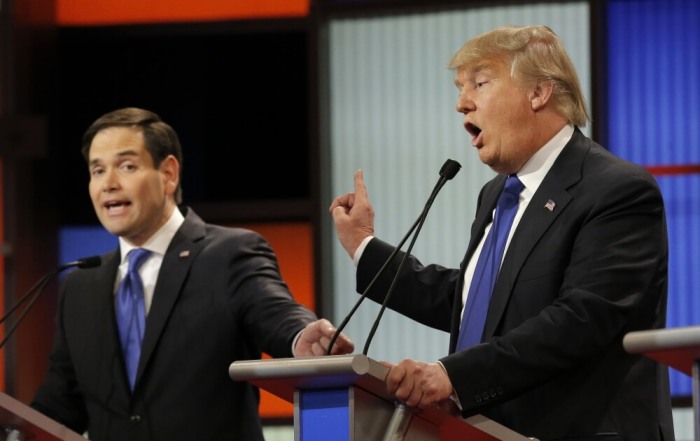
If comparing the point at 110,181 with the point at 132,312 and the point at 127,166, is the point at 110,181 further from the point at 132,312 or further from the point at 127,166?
the point at 132,312

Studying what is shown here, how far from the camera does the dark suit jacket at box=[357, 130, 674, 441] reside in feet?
8.61

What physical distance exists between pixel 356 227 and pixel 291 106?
2496 mm

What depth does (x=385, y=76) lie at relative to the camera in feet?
18.5

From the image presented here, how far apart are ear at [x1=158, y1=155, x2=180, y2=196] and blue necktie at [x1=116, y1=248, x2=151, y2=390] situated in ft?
0.80

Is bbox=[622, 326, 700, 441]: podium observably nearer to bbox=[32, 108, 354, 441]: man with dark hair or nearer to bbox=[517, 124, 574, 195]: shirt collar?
bbox=[517, 124, 574, 195]: shirt collar

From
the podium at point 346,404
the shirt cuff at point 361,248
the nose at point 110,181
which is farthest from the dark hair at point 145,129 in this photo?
the podium at point 346,404

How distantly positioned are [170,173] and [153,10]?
1.85m

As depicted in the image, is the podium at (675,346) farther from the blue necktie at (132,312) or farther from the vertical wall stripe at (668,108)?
the vertical wall stripe at (668,108)

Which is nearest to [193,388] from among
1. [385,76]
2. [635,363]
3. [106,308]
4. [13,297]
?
[106,308]

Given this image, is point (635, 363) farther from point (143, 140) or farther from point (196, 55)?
point (196, 55)

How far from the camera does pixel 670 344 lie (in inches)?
79.5

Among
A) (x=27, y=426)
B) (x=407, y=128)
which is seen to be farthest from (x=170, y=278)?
(x=407, y=128)

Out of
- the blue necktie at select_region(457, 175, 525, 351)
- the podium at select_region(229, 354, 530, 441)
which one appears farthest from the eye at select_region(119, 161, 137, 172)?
the podium at select_region(229, 354, 530, 441)

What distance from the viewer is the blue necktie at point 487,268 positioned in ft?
9.46
